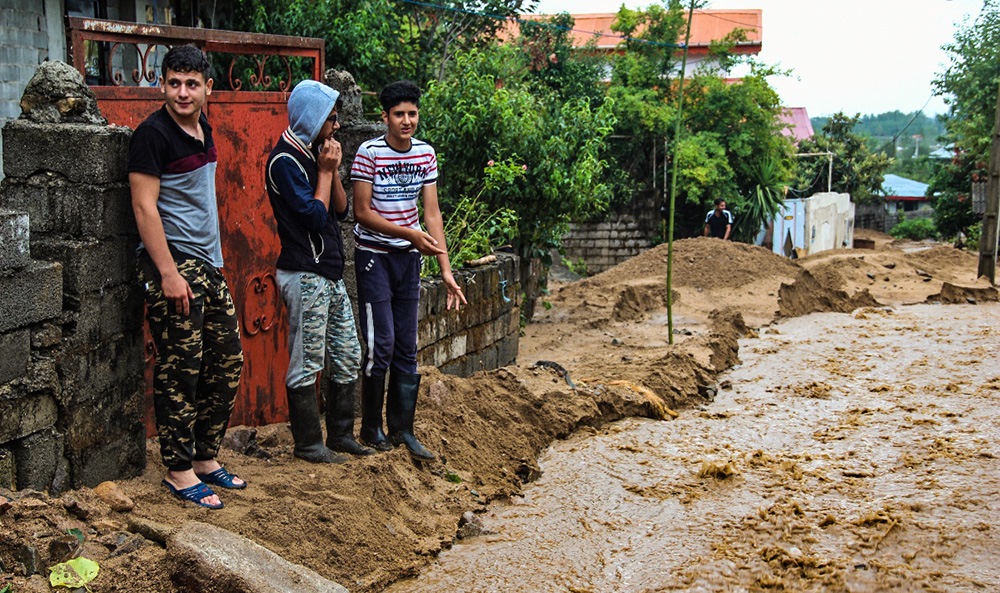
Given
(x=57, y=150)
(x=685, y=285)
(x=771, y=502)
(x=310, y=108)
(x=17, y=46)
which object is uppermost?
(x=17, y=46)

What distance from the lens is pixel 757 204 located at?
69.2 feet

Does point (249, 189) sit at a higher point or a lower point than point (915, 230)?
higher

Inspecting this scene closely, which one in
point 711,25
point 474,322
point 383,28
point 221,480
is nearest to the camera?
point 221,480

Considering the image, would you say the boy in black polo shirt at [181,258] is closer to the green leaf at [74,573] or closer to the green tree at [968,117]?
the green leaf at [74,573]

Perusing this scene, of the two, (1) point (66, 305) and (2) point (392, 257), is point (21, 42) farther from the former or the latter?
(1) point (66, 305)

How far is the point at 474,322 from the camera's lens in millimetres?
8367

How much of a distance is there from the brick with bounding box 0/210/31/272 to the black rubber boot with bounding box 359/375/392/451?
1.93 meters

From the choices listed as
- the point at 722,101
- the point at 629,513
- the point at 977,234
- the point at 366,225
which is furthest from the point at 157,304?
the point at 977,234

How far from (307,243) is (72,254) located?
1.09 metres

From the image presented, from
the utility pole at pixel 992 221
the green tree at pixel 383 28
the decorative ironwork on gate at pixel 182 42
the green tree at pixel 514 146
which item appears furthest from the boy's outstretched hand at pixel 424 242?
the utility pole at pixel 992 221

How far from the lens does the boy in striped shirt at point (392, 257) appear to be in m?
5.12

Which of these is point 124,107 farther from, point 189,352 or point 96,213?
point 189,352

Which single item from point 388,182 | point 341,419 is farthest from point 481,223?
point 341,419

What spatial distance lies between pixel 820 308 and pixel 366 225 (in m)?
10.2
